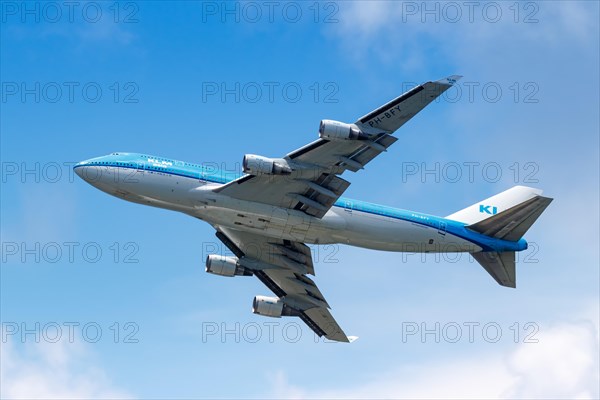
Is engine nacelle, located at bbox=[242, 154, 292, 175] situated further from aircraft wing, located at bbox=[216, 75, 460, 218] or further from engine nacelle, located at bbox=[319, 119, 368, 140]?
engine nacelle, located at bbox=[319, 119, 368, 140]

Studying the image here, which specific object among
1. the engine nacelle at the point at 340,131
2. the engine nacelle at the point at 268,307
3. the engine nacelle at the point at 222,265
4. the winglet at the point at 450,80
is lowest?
the engine nacelle at the point at 268,307

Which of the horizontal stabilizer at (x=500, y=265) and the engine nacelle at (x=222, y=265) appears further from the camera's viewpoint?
the engine nacelle at (x=222, y=265)

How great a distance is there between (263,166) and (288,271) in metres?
16.2

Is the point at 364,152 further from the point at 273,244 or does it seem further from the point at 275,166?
the point at 273,244

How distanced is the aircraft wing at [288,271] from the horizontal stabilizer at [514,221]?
50.0ft

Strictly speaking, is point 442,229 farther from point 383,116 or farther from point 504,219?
point 383,116

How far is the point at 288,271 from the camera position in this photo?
255 ft

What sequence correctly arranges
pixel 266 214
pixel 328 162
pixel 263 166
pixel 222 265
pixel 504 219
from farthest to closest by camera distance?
pixel 222 265 → pixel 504 219 → pixel 266 214 → pixel 328 162 → pixel 263 166

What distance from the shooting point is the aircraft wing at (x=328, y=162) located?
5978 centimetres

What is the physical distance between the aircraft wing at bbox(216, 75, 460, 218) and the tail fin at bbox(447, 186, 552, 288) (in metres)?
12.9

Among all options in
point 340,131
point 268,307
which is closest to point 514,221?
point 340,131

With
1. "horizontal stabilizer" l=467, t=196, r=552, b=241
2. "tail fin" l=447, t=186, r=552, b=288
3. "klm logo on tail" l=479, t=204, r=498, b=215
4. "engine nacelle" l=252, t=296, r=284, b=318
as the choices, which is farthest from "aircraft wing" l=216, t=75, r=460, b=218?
"klm logo on tail" l=479, t=204, r=498, b=215

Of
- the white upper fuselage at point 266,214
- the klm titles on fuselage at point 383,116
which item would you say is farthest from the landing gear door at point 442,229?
the klm titles on fuselage at point 383,116

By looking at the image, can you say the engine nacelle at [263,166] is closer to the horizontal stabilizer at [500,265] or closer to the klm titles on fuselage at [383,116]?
the klm titles on fuselage at [383,116]
